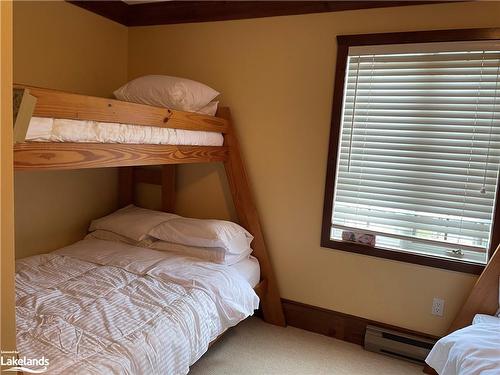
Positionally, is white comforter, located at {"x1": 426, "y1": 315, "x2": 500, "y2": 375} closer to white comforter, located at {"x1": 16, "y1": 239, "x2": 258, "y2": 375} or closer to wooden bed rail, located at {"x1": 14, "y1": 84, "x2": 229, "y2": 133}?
white comforter, located at {"x1": 16, "y1": 239, "x2": 258, "y2": 375}

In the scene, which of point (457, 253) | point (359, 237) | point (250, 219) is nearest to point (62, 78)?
point (250, 219)

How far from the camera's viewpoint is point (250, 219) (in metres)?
2.60

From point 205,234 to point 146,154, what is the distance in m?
0.73

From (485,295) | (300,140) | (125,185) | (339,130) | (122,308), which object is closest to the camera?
(122,308)

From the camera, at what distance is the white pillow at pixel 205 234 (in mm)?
2291

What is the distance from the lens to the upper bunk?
1.12m

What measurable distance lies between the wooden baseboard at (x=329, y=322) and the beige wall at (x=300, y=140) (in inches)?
1.7

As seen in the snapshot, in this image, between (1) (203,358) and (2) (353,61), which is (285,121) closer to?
(2) (353,61)

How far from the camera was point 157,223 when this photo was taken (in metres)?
2.56

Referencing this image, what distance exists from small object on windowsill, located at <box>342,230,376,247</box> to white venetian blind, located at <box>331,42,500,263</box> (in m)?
0.03

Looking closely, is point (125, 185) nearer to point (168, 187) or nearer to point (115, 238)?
point (168, 187)

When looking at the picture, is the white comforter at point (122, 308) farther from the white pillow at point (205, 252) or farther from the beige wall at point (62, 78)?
the beige wall at point (62, 78)

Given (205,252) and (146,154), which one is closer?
(146,154)

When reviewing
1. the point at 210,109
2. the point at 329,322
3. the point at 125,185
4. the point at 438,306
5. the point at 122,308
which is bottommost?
the point at 329,322
